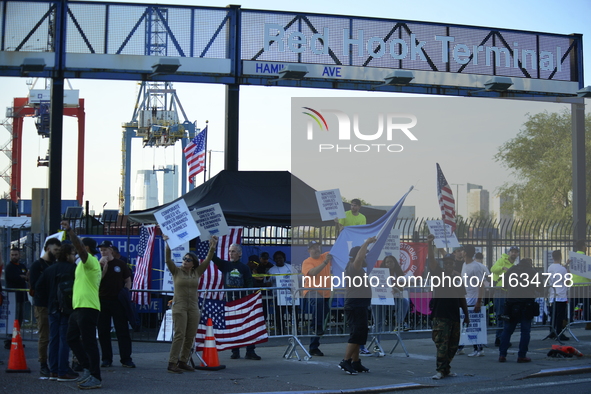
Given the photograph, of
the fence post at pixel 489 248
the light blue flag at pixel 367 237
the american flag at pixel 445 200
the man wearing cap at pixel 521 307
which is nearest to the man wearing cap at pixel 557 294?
the american flag at pixel 445 200

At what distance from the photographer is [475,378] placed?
416 inches

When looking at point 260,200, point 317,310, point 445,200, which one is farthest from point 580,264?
point 260,200

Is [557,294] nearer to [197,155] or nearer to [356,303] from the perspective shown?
[356,303]

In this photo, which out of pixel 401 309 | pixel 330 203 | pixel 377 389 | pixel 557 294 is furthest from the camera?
pixel 330 203

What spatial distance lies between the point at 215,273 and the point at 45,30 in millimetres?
8457

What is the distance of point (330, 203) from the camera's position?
51.4 ft

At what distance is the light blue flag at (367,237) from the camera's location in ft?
39.4

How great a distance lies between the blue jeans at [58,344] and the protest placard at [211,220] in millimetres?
3148

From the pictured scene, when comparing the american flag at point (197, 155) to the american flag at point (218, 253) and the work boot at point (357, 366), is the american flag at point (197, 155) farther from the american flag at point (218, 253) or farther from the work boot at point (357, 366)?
the work boot at point (357, 366)

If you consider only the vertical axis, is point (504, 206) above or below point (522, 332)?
above

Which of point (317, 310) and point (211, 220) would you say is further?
point (317, 310)

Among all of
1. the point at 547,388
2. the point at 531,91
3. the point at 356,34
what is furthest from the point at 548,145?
the point at 547,388

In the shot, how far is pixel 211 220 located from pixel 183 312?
2.35 m

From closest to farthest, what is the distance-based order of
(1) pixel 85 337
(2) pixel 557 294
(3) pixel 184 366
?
1. (1) pixel 85 337
2. (3) pixel 184 366
3. (2) pixel 557 294
